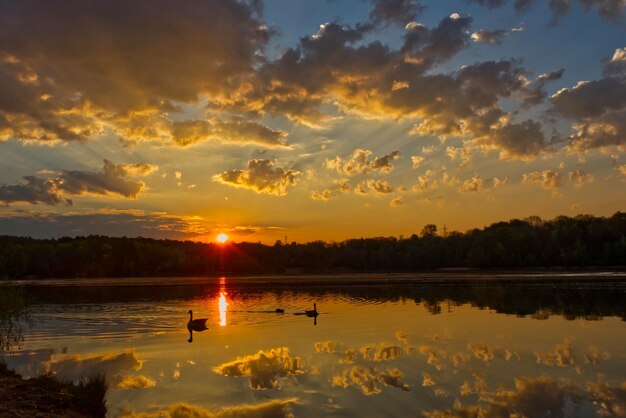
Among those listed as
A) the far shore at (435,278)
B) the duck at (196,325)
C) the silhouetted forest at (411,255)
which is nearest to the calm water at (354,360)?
the duck at (196,325)

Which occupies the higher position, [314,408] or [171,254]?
[171,254]

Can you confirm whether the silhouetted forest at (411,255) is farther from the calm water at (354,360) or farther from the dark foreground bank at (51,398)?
the dark foreground bank at (51,398)

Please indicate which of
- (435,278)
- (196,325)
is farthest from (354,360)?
(435,278)

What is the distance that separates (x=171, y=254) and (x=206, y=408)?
174800mm

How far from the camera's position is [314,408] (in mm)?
15875

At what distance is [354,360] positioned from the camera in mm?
22891

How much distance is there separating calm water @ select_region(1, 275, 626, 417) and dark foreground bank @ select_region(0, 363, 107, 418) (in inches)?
29.9

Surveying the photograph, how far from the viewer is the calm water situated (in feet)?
53.3

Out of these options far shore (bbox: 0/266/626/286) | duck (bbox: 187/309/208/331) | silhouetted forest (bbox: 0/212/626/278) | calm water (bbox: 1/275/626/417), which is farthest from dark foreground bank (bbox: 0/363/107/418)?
silhouetted forest (bbox: 0/212/626/278)

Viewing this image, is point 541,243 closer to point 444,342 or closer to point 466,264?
point 466,264

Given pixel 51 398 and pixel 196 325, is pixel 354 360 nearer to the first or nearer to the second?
pixel 51 398

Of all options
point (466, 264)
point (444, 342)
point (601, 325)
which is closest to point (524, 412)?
point (444, 342)

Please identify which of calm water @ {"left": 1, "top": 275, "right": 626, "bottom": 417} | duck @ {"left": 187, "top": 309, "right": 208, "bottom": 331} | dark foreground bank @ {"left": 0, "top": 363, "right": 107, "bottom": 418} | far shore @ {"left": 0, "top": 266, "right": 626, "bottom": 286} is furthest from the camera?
far shore @ {"left": 0, "top": 266, "right": 626, "bottom": 286}

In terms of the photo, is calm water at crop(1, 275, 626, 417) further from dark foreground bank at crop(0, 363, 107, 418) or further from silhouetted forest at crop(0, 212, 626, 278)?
silhouetted forest at crop(0, 212, 626, 278)
